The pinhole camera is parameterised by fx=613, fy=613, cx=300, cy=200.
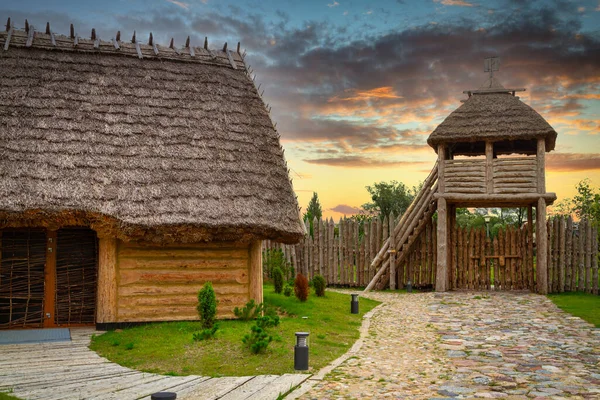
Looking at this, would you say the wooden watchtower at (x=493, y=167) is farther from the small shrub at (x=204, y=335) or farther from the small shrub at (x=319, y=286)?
the small shrub at (x=204, y=335)

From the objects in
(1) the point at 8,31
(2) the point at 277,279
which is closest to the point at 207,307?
(2) the point at 277,279

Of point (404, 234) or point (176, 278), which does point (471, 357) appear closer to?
point (176, 278)

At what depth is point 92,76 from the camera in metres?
14.6

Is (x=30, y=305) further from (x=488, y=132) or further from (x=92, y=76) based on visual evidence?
(x=488, y=132)

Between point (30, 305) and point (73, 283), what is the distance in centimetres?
96

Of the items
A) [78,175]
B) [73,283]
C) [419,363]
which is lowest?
[419,363]

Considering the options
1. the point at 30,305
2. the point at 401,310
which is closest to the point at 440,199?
the point at 401,310

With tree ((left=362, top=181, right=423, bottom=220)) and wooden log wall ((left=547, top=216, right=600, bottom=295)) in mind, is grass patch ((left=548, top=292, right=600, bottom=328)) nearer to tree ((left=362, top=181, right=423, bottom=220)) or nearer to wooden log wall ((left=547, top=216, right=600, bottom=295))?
wooden log wall ((left=547, top=216, right=600, bottom=295))

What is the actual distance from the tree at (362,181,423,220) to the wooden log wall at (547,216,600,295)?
2220 centimetres

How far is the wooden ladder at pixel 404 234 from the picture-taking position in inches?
839

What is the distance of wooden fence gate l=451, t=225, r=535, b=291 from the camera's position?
2114cm

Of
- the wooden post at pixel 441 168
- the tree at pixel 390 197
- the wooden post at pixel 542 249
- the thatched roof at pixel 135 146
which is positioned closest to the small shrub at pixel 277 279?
the thatched roof at pixel 135 146

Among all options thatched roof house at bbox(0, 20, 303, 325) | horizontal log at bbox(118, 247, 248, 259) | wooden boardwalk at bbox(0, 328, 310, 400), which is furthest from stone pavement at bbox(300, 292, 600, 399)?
thatched roof house at bbox(0, 20, 303, 325)

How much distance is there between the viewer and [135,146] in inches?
524
